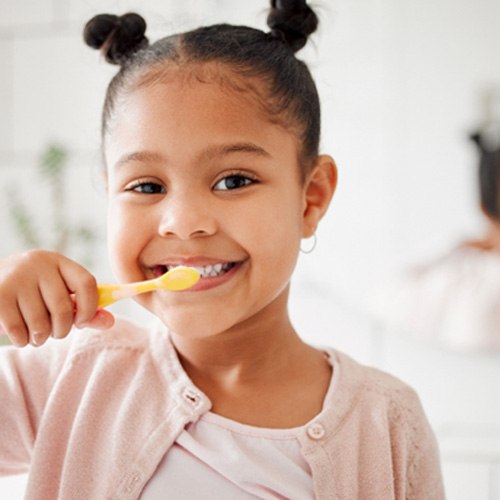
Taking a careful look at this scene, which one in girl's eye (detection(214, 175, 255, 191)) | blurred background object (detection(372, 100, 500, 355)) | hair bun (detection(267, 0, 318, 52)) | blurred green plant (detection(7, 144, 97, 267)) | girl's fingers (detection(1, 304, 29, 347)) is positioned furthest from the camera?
blurred green plant (detection(7, 144, 97, 267))

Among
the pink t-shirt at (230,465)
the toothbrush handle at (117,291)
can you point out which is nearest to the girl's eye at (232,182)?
the toothbrush handle at (117,291)

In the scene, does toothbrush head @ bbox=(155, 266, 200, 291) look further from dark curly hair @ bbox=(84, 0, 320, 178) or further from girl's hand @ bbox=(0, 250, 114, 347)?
dark curly hair @ bbox=(84, 0, 320, 178)

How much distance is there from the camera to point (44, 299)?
581 millimetres

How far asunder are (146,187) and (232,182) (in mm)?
78

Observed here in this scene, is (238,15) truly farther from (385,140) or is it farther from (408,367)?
(408,367)

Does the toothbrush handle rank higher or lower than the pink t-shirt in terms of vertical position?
higher

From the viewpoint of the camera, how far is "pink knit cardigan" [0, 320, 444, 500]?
0.67 metres

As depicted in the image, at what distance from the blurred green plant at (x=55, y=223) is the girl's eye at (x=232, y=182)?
1007 mm

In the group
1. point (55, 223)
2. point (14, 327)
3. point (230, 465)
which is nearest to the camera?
point (14, 327)

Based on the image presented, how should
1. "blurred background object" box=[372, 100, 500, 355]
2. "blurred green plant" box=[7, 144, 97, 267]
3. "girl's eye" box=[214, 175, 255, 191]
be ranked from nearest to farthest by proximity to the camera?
"girl's eye" box=[214, 175, 255, 191] → "blurred background object" box=[372, 100, 500, 355] → "blurred green plant" box=[7, 144, 97, 267]

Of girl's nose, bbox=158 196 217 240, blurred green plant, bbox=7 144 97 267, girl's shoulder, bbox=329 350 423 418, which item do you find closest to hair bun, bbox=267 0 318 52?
girl's nose, bbox=158 196 217 240

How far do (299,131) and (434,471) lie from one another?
14.4 inches

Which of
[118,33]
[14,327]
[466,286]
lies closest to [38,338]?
[14,327]

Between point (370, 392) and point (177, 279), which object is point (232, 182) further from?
point (370, 392)
